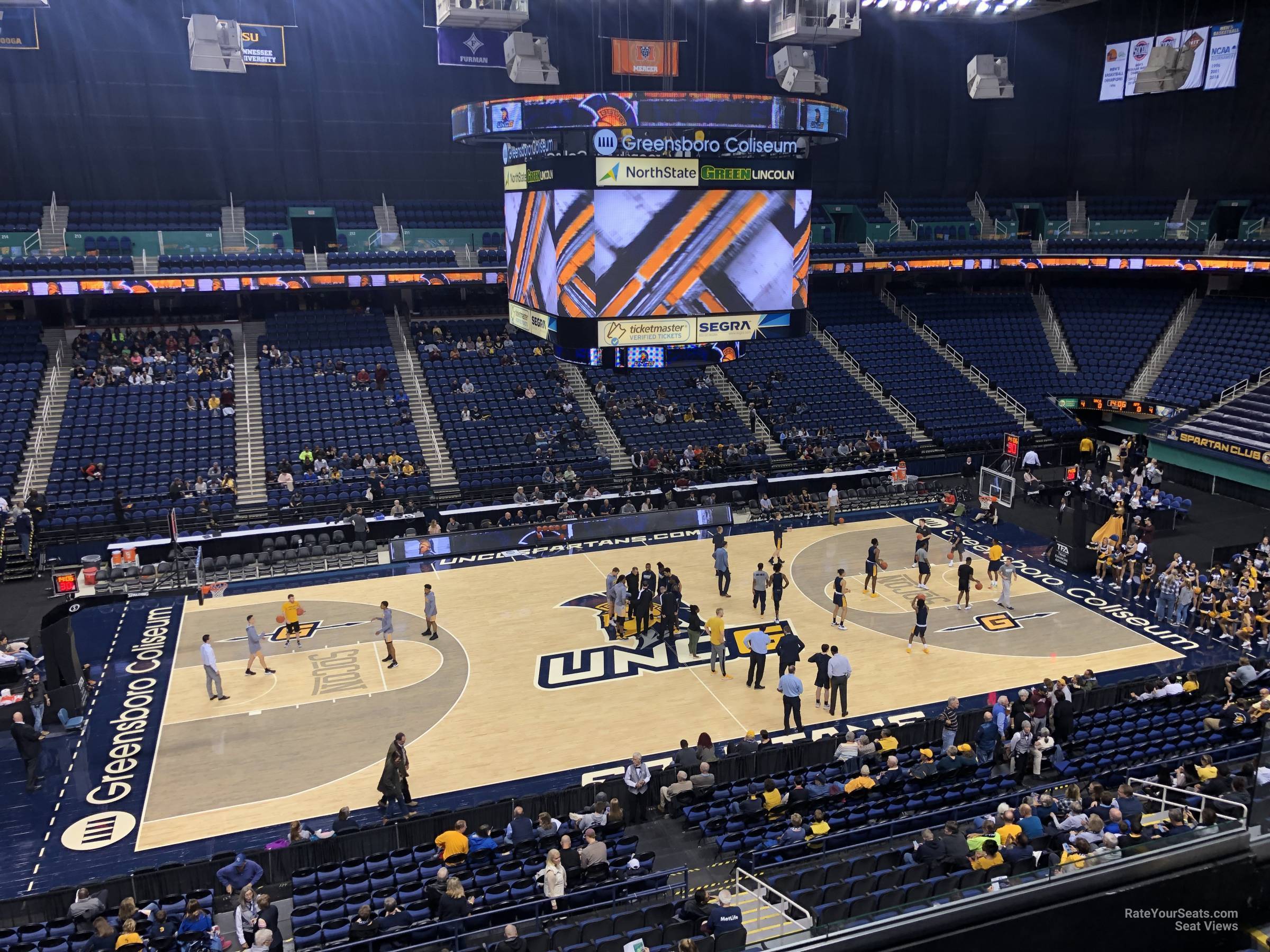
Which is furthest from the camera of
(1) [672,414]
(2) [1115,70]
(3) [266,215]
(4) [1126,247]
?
(4) [1126,247]

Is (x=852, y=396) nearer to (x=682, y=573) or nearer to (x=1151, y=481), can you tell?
(x=1151, y=481)

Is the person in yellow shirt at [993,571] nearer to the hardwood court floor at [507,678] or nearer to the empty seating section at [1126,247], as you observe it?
the hardwood court floor at [507,678]

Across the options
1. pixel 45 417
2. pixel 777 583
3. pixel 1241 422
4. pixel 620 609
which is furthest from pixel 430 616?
pixel 1241 422

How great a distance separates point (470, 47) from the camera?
38.8 metres

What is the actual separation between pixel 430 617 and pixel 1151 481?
24.6m

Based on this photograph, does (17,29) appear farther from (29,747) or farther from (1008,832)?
(1008,832)

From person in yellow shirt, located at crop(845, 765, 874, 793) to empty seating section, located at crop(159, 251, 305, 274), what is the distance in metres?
27.9

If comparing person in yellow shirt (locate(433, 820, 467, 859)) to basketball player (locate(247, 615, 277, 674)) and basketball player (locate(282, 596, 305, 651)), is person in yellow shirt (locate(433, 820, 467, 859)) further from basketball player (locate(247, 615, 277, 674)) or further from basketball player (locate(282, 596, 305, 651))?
basketball player (locate(282, 596, 305, 651))

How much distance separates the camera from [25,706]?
1783 cm

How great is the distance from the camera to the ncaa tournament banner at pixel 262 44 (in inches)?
1473

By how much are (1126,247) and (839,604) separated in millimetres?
28933

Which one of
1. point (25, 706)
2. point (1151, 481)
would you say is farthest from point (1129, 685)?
point (25, 706)

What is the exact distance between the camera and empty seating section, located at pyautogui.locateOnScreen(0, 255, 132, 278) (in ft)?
105

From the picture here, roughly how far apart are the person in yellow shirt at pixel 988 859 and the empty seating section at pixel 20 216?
121 ft
